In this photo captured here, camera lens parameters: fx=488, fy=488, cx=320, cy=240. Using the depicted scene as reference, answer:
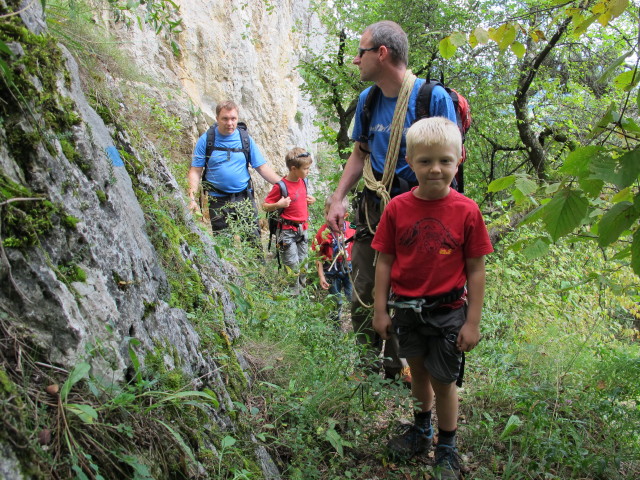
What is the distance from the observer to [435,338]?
8.52 ft

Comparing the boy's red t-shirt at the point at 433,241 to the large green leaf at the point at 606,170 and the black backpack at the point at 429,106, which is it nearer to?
the black backpack at the point at 429,106

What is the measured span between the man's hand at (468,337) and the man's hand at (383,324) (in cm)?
39

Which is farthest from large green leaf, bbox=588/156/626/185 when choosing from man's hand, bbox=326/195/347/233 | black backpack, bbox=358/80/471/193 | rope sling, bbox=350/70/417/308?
man's hand, bbox=326/195/347/233

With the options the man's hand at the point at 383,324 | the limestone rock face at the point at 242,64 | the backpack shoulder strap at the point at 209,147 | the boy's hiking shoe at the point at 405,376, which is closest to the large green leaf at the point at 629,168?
the man's hand at the point at 383,324

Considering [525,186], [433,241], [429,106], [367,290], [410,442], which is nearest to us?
[525,186]

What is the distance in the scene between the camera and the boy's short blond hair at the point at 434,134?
243 cm

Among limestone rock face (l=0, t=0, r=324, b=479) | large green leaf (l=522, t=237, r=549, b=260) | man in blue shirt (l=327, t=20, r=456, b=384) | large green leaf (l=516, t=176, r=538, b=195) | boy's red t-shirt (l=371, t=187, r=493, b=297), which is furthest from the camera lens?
man in blue shirt (l=327, t=20, r=456, b=384)

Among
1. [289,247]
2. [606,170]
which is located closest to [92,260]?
[606,170]

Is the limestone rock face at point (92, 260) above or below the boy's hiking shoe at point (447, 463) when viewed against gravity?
above

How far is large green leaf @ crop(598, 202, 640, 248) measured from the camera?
1.75 metres

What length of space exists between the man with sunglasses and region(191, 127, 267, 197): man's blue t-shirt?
274 cm

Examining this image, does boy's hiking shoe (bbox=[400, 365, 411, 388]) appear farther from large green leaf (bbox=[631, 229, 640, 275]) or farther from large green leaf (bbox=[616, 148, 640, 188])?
large green leaf (bbox=[616, 148, 640, 188])

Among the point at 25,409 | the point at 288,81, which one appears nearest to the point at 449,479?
the point at 25,409

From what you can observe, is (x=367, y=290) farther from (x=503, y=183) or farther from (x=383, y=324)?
(x=503, y=183)
